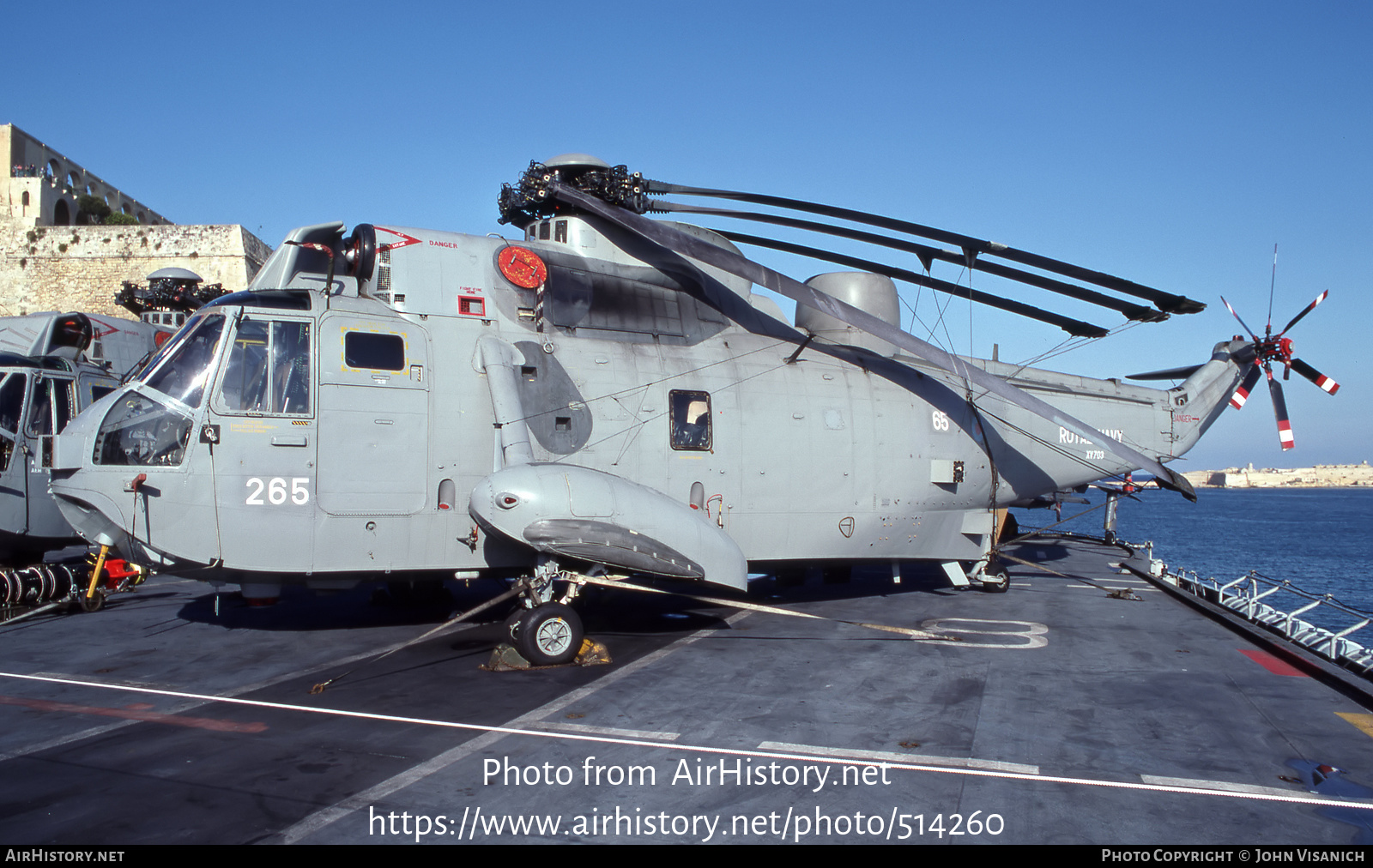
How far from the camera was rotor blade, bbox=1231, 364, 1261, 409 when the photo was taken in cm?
1780

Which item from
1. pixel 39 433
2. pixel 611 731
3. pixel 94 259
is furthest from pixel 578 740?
pixel 94 259

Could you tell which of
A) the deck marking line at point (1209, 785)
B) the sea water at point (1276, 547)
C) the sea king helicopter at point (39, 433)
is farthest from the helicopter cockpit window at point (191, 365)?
the sea water at point (1276, 547)

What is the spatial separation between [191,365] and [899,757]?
8.84m

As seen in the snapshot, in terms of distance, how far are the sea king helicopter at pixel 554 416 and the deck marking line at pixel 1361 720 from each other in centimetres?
429

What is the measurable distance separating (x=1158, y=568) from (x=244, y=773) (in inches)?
745

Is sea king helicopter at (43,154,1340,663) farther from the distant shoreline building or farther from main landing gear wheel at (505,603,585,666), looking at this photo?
the distant shoreline building

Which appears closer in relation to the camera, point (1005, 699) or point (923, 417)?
point (1005, 699)

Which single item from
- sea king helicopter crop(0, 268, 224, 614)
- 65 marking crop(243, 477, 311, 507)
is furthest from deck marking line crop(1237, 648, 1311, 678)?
sea king helicopter crop(0, 268, 224, 614)

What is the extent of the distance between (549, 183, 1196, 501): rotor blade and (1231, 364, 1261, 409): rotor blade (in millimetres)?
7210

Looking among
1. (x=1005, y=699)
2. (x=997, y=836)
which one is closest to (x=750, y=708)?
(x=1005, y=699)

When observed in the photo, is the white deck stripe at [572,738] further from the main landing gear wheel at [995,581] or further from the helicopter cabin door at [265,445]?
the main landing gear wheel at [995,581]

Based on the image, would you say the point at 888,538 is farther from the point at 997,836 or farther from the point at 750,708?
the point at 997,836

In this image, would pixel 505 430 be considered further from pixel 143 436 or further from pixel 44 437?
pixel 44 437

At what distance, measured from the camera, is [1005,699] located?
353 inches
